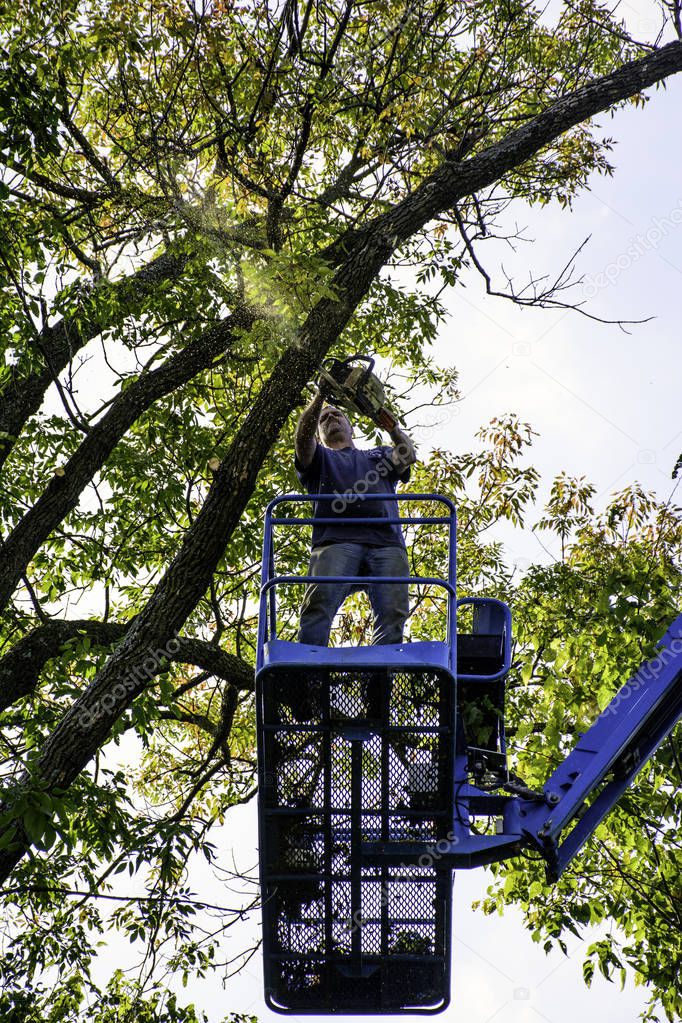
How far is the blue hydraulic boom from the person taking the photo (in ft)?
16.5

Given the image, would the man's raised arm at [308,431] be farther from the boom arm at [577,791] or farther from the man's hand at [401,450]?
the boom arm at [577,791]

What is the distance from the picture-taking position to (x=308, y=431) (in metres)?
6.33

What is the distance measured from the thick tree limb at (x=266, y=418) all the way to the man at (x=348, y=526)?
0.65 m

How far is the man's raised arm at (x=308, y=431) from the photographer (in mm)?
6305

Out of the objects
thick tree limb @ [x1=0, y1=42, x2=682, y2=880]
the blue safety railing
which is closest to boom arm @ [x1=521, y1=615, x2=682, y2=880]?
the blue safety railing

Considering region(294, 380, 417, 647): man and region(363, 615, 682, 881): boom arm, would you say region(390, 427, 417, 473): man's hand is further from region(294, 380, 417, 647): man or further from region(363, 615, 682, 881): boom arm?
region(363, 615, 682, 881): boom arm

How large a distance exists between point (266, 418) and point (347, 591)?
1.89 meters

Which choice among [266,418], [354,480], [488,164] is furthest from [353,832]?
[488,164]

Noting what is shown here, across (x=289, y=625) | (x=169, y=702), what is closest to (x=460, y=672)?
(x=169, y=702)

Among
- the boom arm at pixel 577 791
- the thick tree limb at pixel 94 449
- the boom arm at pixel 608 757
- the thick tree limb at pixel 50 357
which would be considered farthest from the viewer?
the thick tree limb at pixel 50 357

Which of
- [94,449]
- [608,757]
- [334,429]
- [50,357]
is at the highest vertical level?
[50,357]

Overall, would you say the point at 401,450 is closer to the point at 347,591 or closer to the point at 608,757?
the point at 347,591

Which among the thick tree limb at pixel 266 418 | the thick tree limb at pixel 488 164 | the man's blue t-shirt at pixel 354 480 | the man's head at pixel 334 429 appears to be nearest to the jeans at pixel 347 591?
the man's blue t-shirt at pixel 354 480

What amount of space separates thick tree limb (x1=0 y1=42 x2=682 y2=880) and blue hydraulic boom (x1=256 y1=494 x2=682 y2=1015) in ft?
4.39
